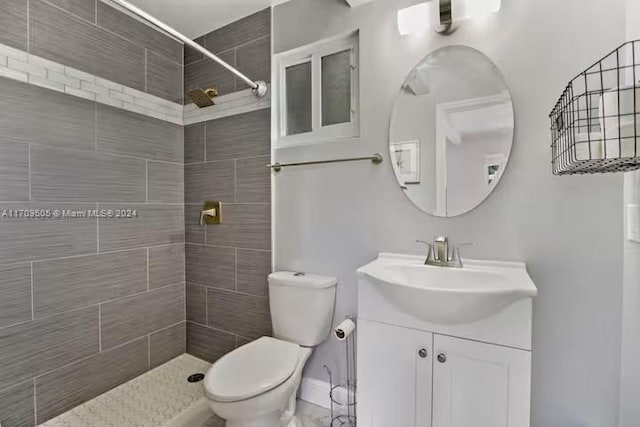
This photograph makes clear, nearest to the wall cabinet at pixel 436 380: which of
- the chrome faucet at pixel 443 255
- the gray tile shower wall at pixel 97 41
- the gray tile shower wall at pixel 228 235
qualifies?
the chrome faucet at pixel 443 255

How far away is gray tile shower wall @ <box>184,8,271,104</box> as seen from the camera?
1.92 m

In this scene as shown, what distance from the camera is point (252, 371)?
4.44 feet

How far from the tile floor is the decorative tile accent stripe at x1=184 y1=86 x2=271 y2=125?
1764 mm

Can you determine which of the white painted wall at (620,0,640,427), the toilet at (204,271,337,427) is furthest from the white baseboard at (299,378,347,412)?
the white painted wall at (620,0,640,427)

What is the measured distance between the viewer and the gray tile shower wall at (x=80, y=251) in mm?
1476

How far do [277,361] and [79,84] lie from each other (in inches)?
72.2

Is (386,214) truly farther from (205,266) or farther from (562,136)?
(205,266)

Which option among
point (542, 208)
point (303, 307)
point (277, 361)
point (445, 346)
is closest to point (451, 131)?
point (542, 208)

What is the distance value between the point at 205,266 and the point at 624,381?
2.22 meters

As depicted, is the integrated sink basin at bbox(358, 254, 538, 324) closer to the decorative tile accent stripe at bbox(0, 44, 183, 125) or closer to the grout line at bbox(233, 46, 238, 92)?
the grout line at bbox(233, 46, 238, 92)

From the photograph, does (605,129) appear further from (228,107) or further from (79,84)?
(79,84)

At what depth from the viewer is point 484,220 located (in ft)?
4.47

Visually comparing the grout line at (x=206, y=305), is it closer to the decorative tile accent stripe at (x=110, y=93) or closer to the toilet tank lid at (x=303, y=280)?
the toilet tank lid at (x=303, y=280)

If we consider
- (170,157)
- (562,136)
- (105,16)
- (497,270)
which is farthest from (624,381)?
(105,16)
